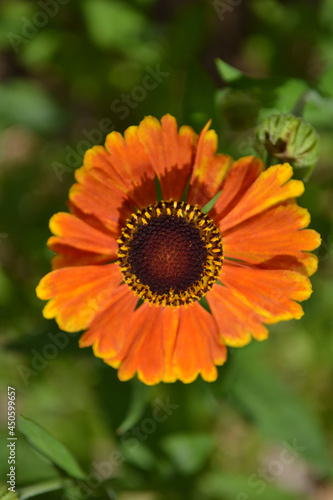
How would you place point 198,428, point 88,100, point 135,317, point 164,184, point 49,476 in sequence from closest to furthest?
point 164,184
point 135,317
point 49,476
point 198,428
point 88,100

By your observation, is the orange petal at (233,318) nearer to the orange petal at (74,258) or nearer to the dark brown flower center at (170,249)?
the dark brown flower center at (170,249)

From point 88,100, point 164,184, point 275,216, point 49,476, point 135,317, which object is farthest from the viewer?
point 88,100

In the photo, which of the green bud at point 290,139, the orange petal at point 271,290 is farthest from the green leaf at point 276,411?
the green bud at point 290,139

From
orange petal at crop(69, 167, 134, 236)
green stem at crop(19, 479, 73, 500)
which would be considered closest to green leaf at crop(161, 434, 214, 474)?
green stem at crop(19, 479, 73, 500)

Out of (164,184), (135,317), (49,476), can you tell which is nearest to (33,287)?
(49,476)

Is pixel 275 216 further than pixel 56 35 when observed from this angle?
No

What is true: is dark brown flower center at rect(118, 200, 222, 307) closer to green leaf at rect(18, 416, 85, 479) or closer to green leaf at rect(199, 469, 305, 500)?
green leaf at rect(18, 416, 85, 479)

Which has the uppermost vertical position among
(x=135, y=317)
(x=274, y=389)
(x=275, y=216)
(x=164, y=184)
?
(x=164, y=184)

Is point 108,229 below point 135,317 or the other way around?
the other way around

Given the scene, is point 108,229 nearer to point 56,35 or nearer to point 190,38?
point 190,38

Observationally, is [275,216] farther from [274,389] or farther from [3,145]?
[3,145]
